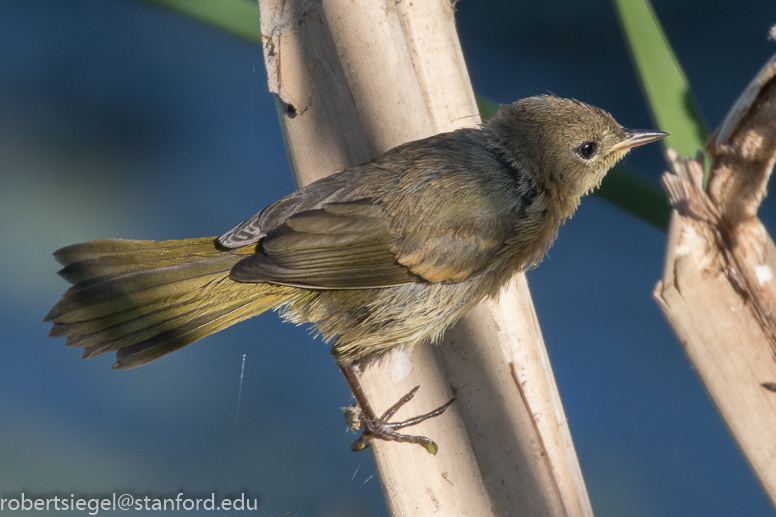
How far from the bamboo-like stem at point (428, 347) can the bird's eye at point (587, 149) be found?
14.5 inches

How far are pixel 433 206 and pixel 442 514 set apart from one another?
2.85ft

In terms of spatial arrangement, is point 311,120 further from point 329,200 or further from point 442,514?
point 442,514

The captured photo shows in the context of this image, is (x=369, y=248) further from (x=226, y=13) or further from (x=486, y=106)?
(x=226, y=13)

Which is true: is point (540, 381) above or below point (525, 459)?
above

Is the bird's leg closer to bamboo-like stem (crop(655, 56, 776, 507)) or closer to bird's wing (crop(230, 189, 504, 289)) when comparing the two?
bird's wing (crop(230, 189, 504, 289))

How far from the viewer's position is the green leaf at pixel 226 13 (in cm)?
209

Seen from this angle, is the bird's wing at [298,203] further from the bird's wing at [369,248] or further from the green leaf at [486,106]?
the green leaf at [486,106]

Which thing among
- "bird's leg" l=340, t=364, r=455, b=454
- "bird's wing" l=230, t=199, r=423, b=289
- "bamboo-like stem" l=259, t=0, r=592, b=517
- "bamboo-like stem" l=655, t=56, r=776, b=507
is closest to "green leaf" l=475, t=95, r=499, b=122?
"bamboo-like stem" l=259, t=0, r=592, b=517

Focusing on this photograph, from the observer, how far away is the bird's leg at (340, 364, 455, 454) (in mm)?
1782

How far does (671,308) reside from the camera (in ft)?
4.81

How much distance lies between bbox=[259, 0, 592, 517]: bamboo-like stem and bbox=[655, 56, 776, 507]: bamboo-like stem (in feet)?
1.51

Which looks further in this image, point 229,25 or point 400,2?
point 229,25

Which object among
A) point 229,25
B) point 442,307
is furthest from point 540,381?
point 229,25

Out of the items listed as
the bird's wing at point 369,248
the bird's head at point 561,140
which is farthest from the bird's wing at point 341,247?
the bird's head at point 561,140
